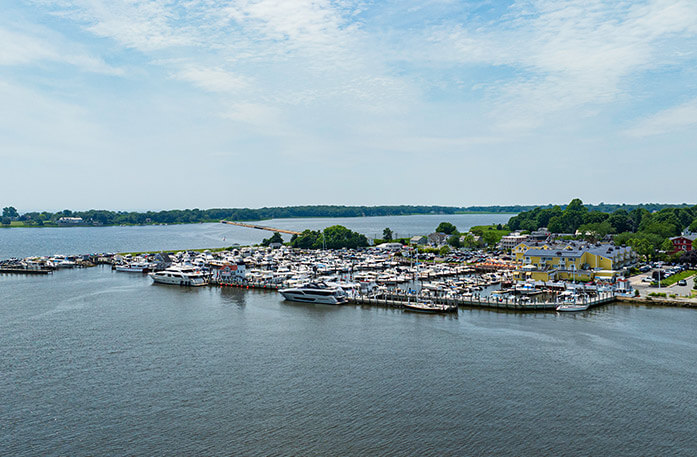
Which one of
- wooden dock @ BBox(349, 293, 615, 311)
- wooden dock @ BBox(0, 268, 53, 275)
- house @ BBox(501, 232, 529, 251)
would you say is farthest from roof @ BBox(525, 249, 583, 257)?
wooden dock @ BBox(0, 268, 53, 275)

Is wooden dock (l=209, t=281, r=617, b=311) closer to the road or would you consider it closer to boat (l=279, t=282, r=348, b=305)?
boat (l=279, t=282, r=348, b=305)

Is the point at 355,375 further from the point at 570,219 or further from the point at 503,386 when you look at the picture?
the point at 570,219

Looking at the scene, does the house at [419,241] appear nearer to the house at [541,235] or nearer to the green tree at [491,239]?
the green tree at [491,239]

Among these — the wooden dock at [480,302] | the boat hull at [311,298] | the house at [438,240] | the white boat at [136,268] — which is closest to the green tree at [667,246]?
the wooden dock at [480,302]

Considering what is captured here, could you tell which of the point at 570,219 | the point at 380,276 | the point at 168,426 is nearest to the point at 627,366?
the point at 168,426

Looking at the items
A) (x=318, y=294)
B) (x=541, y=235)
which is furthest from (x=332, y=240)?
(x=318, y=294)

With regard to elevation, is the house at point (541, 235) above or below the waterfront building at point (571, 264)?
above

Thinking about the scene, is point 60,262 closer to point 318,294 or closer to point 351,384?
point 318,294
